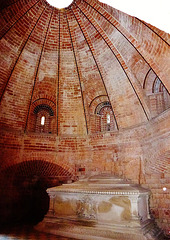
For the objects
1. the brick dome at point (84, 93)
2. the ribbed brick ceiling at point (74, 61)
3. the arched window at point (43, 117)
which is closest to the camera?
the brick dome at point (84, 93)

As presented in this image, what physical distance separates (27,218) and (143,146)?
5.15m

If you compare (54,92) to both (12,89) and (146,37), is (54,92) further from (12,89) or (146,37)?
(146,37)

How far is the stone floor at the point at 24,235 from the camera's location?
191 inches

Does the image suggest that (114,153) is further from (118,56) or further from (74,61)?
(74,61)

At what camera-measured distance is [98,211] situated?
5023 mm

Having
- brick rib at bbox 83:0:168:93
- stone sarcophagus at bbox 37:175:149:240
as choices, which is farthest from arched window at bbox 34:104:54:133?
brick rib at bbox 83:0:168:93

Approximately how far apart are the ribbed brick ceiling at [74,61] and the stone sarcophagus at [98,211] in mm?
2743

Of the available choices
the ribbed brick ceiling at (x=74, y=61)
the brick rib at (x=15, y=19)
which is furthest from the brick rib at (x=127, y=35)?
the brick rib at (x=15, y=19)

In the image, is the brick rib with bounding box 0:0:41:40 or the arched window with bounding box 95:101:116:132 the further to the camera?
the arched window with bounding box 95:101:116:132

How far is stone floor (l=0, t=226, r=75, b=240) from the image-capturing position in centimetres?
486

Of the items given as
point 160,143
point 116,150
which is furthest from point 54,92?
point 160,143

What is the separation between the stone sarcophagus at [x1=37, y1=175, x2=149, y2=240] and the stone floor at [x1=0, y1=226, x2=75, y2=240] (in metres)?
0.21

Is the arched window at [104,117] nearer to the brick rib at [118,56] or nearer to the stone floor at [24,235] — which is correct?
the brick rib at [118,56]

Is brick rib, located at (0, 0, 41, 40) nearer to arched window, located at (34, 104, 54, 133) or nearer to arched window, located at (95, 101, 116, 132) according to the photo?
arched window, located at (34, 104, 54, 133)
